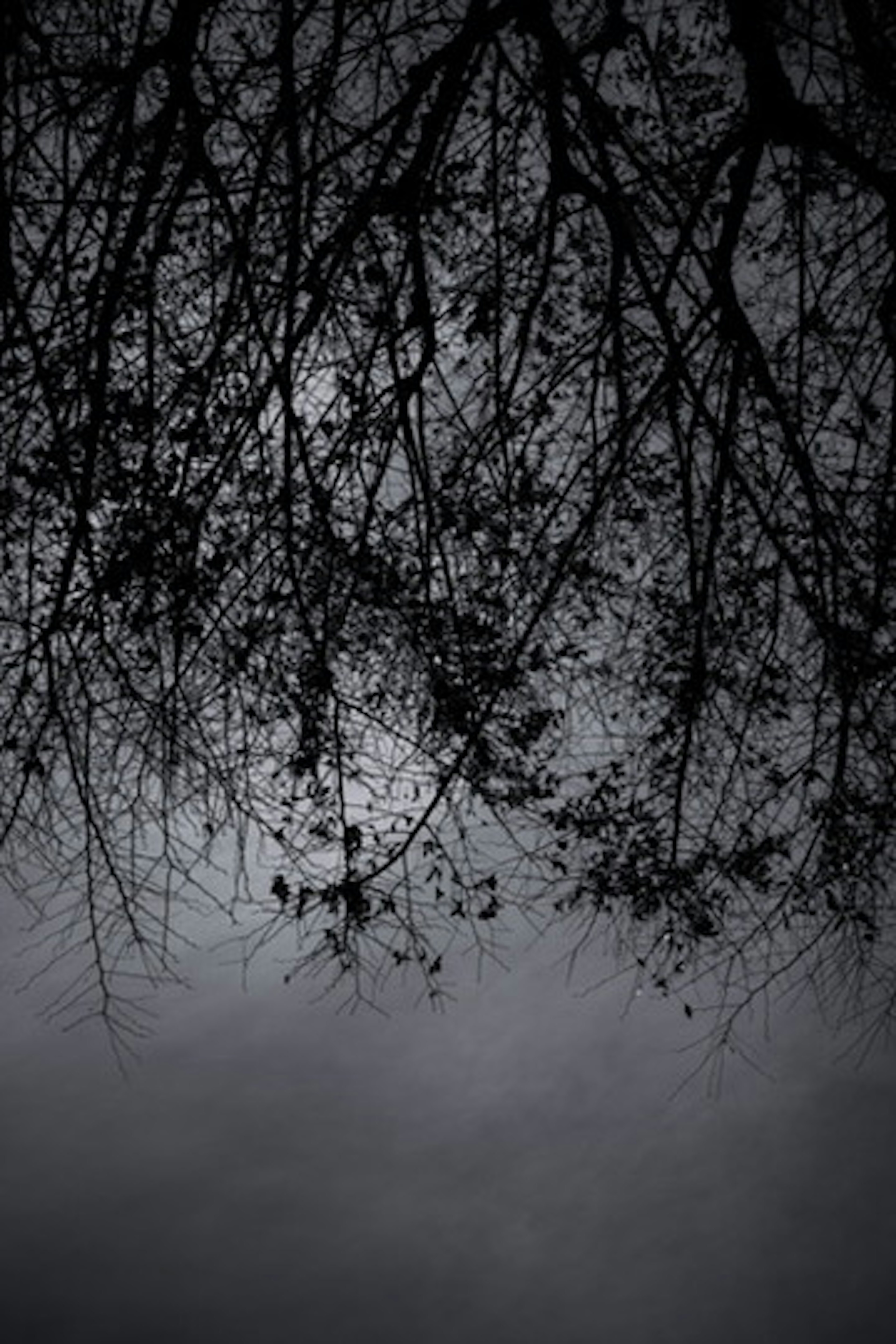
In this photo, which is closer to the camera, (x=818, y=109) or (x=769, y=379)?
(x=769, y=379)

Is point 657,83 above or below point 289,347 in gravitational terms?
above

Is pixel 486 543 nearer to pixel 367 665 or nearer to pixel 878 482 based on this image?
pixel 367 665

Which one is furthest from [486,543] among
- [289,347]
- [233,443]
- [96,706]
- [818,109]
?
[818,109]

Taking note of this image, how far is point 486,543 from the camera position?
443 centimetres

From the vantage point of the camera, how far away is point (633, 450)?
156 inches

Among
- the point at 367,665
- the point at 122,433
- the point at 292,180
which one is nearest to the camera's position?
the point at 292,180

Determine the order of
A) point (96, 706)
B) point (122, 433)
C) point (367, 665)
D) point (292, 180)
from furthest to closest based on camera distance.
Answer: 1. point (367, 665)
2. point (122, 433)
3. point (96, 706)
4. point (292, 180)

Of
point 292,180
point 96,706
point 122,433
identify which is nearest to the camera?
point 292,180

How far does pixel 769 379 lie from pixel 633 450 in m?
0.58

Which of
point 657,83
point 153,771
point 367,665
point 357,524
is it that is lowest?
point 153,771

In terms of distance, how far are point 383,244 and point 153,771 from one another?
7.95ft

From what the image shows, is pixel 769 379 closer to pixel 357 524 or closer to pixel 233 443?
pixel 357 524

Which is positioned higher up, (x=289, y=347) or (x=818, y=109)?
(x=818, y=109)

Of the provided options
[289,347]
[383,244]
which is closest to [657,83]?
[383,244]
